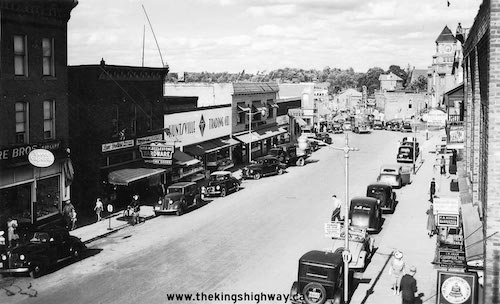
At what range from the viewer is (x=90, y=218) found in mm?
33094

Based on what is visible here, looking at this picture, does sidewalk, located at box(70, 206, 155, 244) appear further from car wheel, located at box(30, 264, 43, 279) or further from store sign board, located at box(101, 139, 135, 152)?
car wheel, located at box(30, 264, 43, 279)

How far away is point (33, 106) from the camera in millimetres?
28969

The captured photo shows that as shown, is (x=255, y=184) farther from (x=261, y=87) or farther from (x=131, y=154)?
(x=261, y=87)

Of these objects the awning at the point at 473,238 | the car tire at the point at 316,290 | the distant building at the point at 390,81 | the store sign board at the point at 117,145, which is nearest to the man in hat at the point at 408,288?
the awning at the point at 473,238

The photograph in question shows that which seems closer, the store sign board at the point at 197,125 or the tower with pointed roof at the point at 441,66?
the store sign board at the point at 197,125

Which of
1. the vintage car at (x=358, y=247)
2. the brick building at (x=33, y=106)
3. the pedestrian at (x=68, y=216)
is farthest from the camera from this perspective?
the pedestrian at (x=68, y=216)

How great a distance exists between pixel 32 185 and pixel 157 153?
31.9 feet

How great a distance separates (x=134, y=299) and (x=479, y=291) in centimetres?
1112

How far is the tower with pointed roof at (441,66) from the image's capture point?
114 meters

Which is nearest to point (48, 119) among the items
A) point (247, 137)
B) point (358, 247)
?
point (358, 247)

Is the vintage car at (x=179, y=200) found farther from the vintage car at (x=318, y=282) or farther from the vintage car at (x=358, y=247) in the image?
the vintage car at (x=318, y=282)

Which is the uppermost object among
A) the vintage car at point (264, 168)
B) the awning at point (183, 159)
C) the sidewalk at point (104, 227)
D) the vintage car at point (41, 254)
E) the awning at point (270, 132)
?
the awning at point (270, 132)

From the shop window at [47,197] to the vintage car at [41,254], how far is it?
5890mm

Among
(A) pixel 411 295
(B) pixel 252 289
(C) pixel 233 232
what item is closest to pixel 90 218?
(C) pixel 233 232
